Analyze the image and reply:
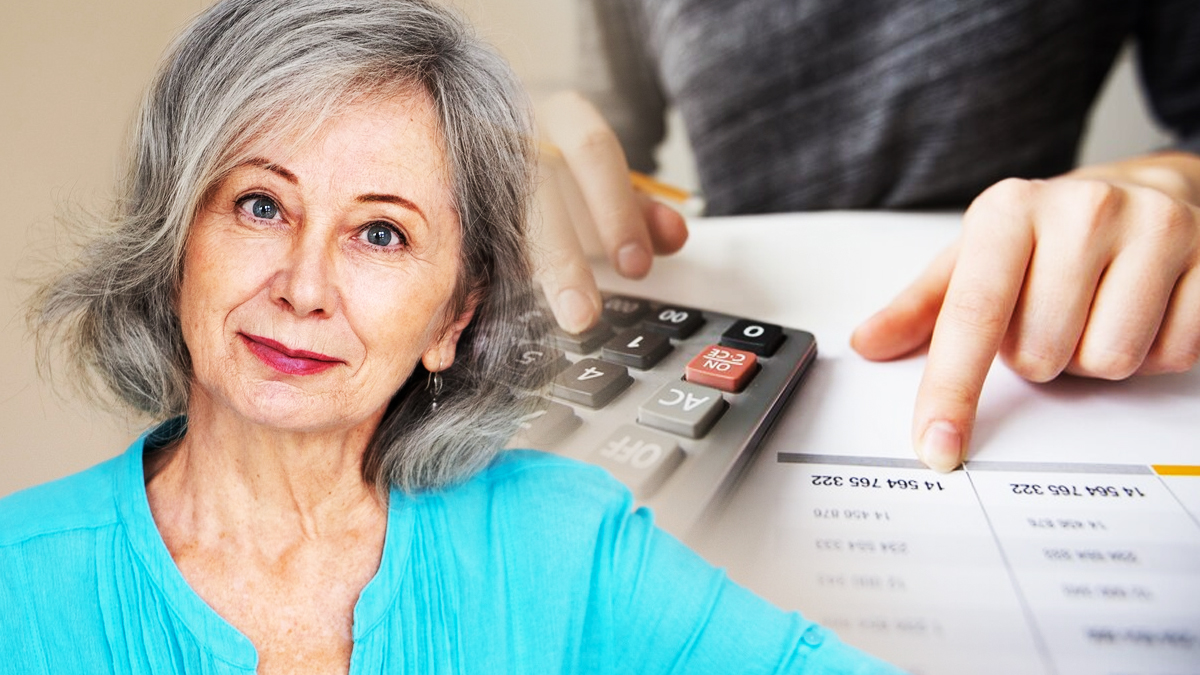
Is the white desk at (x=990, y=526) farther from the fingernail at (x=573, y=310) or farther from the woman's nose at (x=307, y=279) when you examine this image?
the woman's nose at (x=307, y=279)

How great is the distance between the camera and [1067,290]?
333mm

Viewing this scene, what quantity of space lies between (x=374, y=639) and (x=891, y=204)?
416mm

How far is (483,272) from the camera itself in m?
0.30

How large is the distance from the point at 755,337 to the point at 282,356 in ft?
0.66

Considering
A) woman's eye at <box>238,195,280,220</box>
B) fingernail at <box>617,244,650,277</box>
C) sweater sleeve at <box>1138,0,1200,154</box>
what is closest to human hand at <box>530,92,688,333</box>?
fingernail at <box>617,244,650,277</box>

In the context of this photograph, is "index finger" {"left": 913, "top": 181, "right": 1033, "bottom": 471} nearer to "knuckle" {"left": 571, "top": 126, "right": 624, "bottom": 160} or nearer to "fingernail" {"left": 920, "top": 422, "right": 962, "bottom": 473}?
"fingernail" {"left": 920, "top": 422, "right": 962, "bottom": 473}

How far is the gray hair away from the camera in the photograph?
0.85 ft

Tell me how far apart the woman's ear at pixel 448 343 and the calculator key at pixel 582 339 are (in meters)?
0.04

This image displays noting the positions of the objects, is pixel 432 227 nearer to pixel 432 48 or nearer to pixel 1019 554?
pixel 432 48

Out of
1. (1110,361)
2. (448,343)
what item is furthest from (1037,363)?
(448,343)

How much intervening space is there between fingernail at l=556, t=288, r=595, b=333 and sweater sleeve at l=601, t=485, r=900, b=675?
10 centimetres

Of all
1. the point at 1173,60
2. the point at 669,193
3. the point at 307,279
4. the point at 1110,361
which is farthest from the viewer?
the point at 1173,60

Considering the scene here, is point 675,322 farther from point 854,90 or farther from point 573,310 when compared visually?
point 854,90

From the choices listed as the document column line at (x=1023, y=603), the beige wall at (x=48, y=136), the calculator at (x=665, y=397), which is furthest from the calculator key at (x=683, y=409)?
the beige wall at (x=48, y=136)
